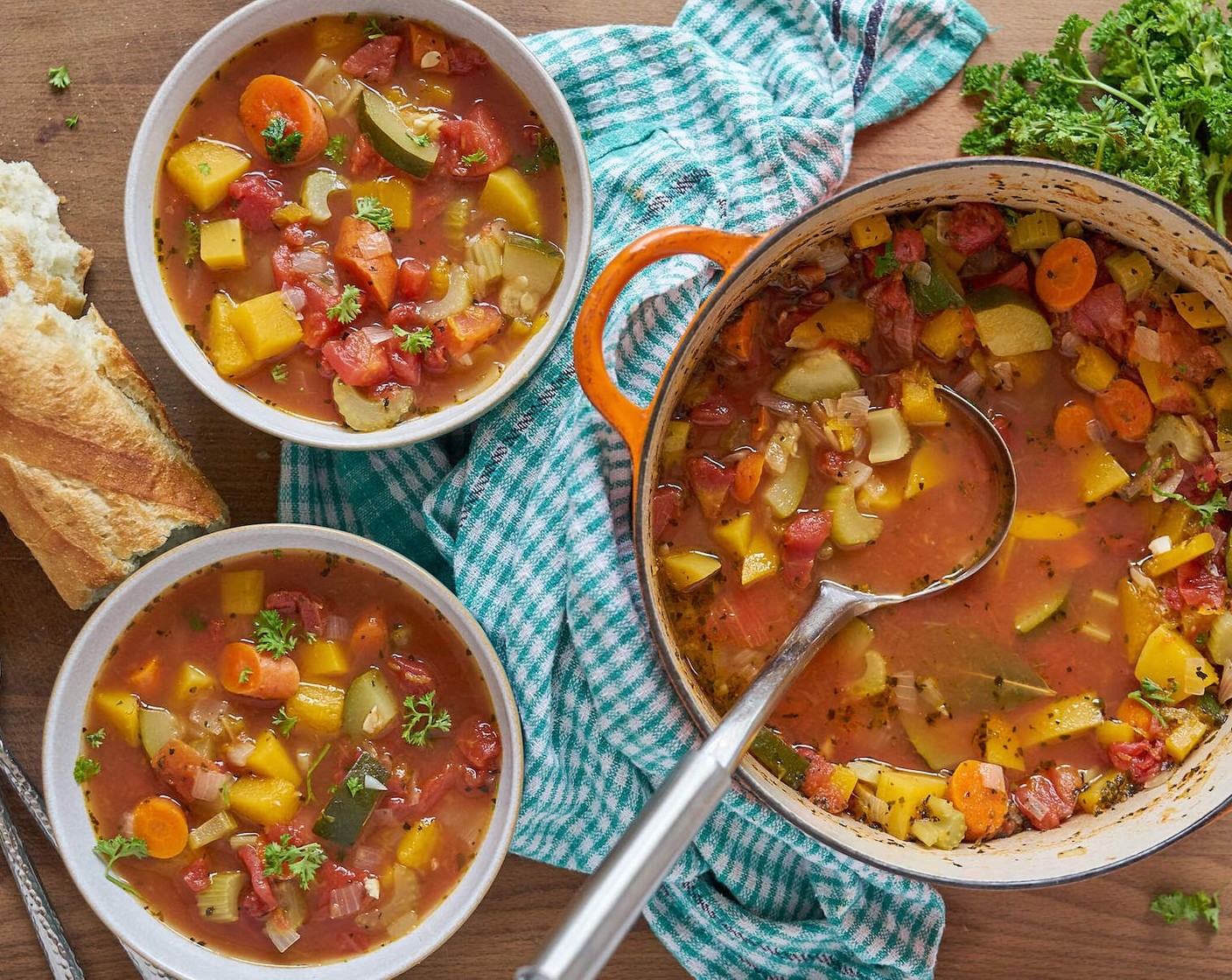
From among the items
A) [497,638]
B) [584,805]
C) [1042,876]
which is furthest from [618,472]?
[1042,876]

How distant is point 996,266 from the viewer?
2.96 metres

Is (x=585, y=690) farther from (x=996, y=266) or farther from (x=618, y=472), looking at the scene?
(x=996, y=266)

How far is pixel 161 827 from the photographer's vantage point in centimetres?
293

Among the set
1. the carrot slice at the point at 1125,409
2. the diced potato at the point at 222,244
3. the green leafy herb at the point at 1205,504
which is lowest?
the green leafy herb at the point at 1205,504

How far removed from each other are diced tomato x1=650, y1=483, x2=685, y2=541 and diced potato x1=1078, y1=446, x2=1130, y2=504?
1.05m

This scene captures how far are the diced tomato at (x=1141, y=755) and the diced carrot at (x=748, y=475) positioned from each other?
1.18 m

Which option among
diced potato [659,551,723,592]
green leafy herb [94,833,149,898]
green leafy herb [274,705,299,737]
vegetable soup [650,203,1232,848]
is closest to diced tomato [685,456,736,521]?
vegetable soup [650,203,1232,848]

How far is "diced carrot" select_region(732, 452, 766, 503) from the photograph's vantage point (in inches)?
113

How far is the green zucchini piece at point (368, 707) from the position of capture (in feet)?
9.66

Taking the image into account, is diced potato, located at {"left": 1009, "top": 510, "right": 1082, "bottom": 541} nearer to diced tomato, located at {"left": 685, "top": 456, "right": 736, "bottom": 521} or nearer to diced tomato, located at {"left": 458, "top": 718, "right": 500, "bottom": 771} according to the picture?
diced tomato, located at {"left": 685, "top": 456, "right": 736, "bottom": 521}

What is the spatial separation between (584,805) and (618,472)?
94 cm

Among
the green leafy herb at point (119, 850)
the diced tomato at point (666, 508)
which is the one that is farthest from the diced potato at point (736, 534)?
the green leafy herb at point (119, 850)

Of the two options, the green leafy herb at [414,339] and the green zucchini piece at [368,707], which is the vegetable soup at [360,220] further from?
the green zucchini piece at [368,707]

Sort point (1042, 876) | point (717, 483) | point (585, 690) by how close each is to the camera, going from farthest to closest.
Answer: point (585, 690) → point (717, 483) → point (1042, 876)
